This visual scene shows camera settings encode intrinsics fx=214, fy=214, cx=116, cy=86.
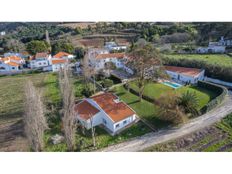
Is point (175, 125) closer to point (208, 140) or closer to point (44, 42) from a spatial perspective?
point (208, 140)

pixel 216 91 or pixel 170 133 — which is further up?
pixel 216 91

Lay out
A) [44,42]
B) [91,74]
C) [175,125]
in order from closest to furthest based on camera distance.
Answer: [175,125], [91,74], [44,42]

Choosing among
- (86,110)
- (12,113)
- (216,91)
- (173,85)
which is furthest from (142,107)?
(12,113)

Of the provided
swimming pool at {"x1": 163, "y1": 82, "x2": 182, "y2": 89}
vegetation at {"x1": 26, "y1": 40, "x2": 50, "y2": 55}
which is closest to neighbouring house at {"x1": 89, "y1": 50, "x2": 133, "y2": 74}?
swimming pool at {"x1": 163, "y1": 82, "x2": 182, "y2": 89}

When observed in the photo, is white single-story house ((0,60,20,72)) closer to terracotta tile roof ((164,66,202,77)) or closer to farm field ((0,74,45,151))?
farm field ((0,74,45,151))

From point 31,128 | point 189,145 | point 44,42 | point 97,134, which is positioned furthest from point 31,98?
point 44,42

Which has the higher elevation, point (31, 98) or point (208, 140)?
point (31, 98)

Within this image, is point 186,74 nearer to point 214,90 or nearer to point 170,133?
point 214,90
